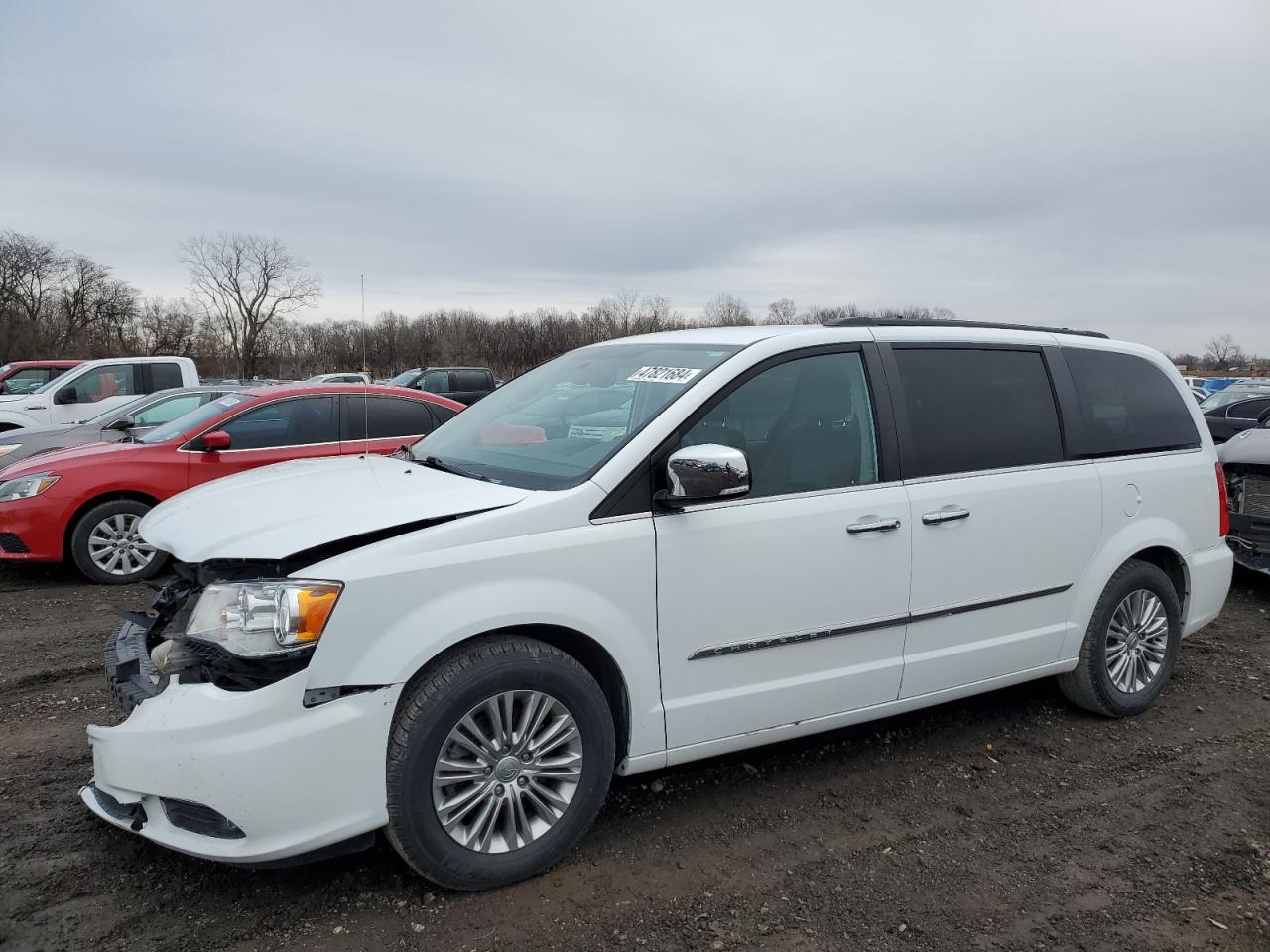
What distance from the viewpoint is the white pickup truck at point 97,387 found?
45.2 ft

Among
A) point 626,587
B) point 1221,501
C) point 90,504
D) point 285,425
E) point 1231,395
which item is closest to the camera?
point 626,587

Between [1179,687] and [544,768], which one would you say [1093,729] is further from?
[544,768]

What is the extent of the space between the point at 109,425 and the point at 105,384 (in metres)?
5.93

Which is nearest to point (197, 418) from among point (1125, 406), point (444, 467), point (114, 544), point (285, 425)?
point (285, 425)

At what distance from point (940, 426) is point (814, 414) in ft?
2.12

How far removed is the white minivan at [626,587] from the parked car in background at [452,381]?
20188 mm

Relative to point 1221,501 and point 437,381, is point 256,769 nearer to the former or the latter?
point 1221,501

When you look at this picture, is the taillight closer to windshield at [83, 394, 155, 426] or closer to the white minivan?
the white minivan

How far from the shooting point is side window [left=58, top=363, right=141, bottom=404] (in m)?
14.0

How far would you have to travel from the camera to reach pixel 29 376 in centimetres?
1886

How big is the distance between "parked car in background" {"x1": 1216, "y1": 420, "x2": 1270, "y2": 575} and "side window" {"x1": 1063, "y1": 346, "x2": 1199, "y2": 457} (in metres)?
2.62

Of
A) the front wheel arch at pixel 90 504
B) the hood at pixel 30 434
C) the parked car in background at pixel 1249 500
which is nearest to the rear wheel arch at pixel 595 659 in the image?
the front wheel arch at pixel 90 504

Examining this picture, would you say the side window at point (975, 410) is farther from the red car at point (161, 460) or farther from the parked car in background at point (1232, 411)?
the parked car in background at point (1232, 411)

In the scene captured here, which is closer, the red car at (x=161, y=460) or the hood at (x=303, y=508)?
the hood at (x=303, y=508)
